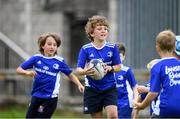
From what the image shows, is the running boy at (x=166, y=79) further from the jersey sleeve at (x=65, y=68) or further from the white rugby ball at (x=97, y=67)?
the jersey sleeve at (x=65, y=68)

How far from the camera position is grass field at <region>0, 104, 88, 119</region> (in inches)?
781

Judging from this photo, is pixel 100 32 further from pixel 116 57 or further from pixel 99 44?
pixel 116 57

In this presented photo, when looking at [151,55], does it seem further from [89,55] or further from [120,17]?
[89,55]

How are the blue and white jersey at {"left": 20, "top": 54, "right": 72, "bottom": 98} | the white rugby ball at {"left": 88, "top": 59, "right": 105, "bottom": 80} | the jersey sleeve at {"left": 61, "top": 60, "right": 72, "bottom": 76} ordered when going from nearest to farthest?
1. the white rugby ball at {"left": 88, "top": 59, "right": 105, "bottom": 80}
2. the blue and white jersey at {"left": 20, "top": 54, "right": 72, "bottom": 98}
3. the jersey sleeve at {"left": 61, "top": 60, "right": 72, "bottom": 76}

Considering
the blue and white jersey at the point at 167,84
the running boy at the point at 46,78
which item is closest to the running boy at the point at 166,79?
the blue and white jersey at the point at 167,84

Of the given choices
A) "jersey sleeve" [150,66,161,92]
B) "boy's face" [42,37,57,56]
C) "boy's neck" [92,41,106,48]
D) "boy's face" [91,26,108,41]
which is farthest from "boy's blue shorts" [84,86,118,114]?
"jersey sleeve" [150,66,161,92]

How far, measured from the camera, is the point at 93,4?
83.9 feet

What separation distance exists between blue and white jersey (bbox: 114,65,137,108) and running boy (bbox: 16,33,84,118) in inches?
43.1

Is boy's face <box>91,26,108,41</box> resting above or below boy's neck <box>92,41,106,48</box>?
above

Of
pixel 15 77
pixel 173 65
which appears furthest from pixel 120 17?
pixel 173 65

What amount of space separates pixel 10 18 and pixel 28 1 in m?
0.77

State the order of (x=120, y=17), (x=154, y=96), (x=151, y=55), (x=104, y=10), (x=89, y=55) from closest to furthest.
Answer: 1. (x=154, y=96)
2. (x=89, y=55)
3. (x=151, y=55)
4. (x=120, y=17)
5. (x=104, y=10)

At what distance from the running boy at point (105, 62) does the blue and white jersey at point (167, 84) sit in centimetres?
179

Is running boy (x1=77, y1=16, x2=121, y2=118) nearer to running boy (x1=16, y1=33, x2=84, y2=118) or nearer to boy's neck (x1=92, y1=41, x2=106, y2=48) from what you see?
boy's neck (x1=92, y1=41, x2=106, y2=48)
